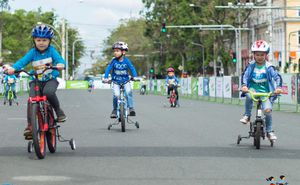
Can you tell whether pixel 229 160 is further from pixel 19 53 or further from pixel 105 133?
pixel 19 53

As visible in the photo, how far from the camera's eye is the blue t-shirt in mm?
14008

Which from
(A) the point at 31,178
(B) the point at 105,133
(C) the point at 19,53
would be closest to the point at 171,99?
(B) the point at 105,133

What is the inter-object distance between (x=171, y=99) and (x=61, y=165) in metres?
24.5

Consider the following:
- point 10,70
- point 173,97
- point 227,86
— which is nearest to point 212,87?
point 227,86

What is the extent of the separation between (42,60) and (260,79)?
3787 millimetres

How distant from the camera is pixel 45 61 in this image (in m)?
12.2

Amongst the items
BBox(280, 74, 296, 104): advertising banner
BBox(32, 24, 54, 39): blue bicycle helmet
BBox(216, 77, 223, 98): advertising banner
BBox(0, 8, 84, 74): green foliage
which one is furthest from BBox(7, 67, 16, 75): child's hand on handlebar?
BBox(0, 8, 84, 74): green foliage

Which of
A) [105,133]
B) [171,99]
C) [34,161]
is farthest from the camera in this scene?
[171,99]

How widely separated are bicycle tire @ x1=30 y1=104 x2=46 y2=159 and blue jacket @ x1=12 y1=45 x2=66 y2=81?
66cm

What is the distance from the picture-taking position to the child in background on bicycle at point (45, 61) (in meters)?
11.9

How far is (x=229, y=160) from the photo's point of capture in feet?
38.8

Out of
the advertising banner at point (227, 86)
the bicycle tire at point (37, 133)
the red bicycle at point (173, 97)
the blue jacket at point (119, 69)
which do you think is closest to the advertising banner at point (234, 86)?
the advertising banner at point (227, 86)

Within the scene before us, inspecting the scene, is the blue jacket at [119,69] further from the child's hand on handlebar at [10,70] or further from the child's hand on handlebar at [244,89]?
the child's hand on handlebar at [10,70]

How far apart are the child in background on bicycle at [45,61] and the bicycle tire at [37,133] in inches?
17.6
